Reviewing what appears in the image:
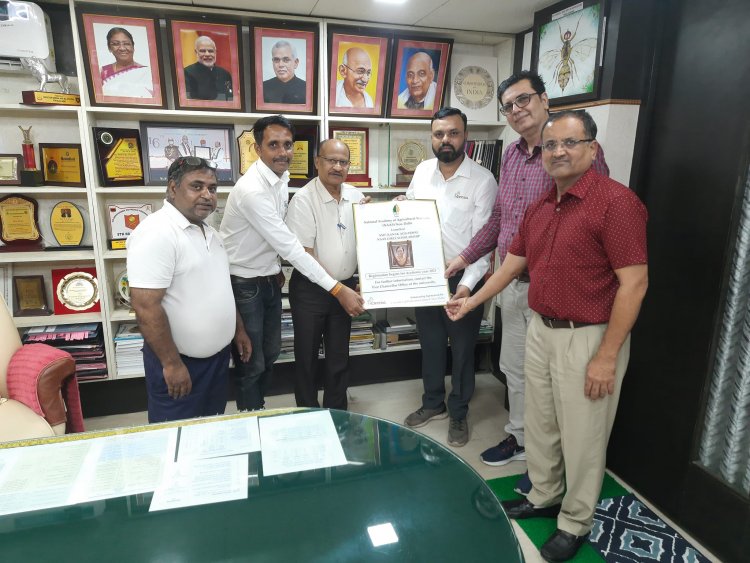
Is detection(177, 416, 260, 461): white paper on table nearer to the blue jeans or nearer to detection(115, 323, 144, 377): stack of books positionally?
the blue jeans

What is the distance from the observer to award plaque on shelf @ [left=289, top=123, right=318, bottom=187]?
3070 millimetres

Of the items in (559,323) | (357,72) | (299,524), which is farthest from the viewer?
(357,72)

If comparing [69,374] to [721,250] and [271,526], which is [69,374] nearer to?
[271,526]

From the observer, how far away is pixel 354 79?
303cm

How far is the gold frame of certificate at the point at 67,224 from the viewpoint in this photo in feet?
9.47

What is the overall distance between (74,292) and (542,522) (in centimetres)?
286

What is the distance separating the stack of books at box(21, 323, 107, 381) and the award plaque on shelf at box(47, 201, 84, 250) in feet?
1.63

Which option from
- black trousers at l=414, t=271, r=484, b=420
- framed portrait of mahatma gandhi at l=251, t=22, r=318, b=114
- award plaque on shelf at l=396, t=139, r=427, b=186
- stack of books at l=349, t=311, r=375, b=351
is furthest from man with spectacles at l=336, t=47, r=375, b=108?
stack of books at l=349, t=311, r=375, b=351

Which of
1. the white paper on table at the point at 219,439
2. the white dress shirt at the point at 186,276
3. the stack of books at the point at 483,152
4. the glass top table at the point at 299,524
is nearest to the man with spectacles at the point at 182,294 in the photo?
the white dress shirt at the point at 186,276

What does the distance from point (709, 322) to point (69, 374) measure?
2.76m

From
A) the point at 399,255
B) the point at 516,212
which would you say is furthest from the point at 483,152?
the point at 399,255

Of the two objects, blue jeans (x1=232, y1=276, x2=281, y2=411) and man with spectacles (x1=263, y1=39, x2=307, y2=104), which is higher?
man with spectacles (x1=263, y1=39, x2=307, y2=104)

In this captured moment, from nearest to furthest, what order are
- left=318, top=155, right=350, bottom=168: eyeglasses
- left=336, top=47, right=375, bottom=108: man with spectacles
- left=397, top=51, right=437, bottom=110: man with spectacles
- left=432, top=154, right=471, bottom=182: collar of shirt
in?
1. left=318, top=155, right=350, bottom=168: eyeglasses
2. left=432, top=154, right=471, bottom=182: collar of shirt
3. left=336, top=47, right=375, bottom=108: man with spectacles
4. left=397, top=51, right=437, bottom=110: man with spectacles

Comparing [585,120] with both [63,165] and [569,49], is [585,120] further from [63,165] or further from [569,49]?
[63,165]
